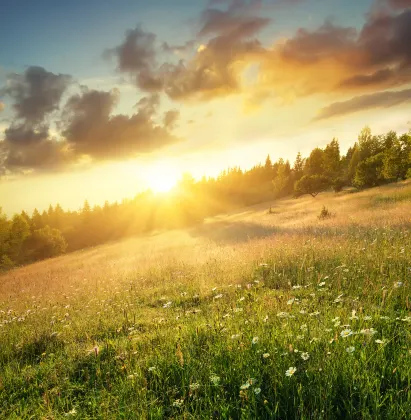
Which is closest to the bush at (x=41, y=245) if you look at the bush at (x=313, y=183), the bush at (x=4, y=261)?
the bush at (x=4, y=261)

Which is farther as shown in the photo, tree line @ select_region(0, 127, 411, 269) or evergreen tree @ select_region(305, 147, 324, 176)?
evergreen tree @ select_region(305, 147, 324, 176)

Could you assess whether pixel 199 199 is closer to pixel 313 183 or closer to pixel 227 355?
pixel 313 183

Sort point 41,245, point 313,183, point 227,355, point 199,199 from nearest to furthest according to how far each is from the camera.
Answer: point 227,355
point 313,183
point 41,245
point 199,199

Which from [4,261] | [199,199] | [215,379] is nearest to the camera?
[215,379]

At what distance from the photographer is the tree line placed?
1965 inches

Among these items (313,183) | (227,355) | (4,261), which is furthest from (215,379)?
(313,183)

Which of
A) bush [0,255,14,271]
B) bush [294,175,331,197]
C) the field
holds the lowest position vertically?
bush [0,255,14,271]

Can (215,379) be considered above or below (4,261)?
above

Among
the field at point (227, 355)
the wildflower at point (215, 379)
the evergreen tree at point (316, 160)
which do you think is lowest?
the field at point (227, 355)

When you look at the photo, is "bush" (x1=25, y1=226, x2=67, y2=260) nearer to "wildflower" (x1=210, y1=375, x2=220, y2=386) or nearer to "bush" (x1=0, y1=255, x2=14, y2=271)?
"bush" (x1=0, y1=255, x2=14, y2=271)

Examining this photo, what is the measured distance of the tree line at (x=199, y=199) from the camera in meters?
49.9

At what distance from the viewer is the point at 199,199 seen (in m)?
88.8

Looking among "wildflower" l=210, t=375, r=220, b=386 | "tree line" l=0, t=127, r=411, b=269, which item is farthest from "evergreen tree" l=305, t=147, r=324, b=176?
"wildflower" l=210, t=375, r=220, b=386

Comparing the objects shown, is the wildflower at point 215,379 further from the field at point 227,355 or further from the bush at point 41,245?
the bush at point 41,245
